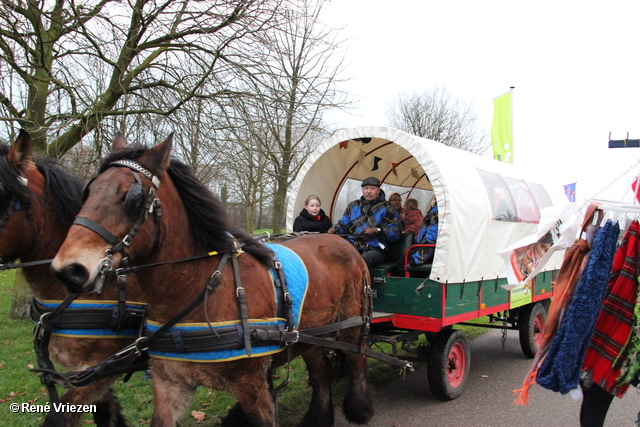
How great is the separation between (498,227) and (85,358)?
153 inches

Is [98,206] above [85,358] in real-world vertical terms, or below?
above

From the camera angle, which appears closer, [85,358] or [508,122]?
[85,358]

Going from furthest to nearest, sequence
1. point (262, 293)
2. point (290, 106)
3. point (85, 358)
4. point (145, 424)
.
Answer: point (290, 106) → point (145, 424) → point (85, 358) → point (262, 293)

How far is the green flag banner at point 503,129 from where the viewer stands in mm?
11242

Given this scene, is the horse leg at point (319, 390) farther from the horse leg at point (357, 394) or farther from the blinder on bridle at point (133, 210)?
the blinder on bridle at point (133, 210)

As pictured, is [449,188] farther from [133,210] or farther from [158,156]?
[133,210]

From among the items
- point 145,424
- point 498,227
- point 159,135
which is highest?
point 159,135

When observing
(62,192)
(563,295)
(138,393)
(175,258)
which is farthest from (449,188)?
(138,393)

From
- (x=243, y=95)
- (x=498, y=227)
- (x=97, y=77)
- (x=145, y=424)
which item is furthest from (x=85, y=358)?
(x=97, y=77)

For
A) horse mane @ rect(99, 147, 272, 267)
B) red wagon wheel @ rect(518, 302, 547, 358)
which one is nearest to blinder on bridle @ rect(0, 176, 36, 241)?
horse mane @ rect(99, 147, 272, 267)

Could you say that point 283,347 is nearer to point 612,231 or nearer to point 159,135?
point 612,231

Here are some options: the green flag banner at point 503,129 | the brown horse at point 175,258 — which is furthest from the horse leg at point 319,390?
the green flag banner at point 503,129

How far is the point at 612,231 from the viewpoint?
2178mm

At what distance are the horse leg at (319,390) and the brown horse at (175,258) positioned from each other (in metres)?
0.74
